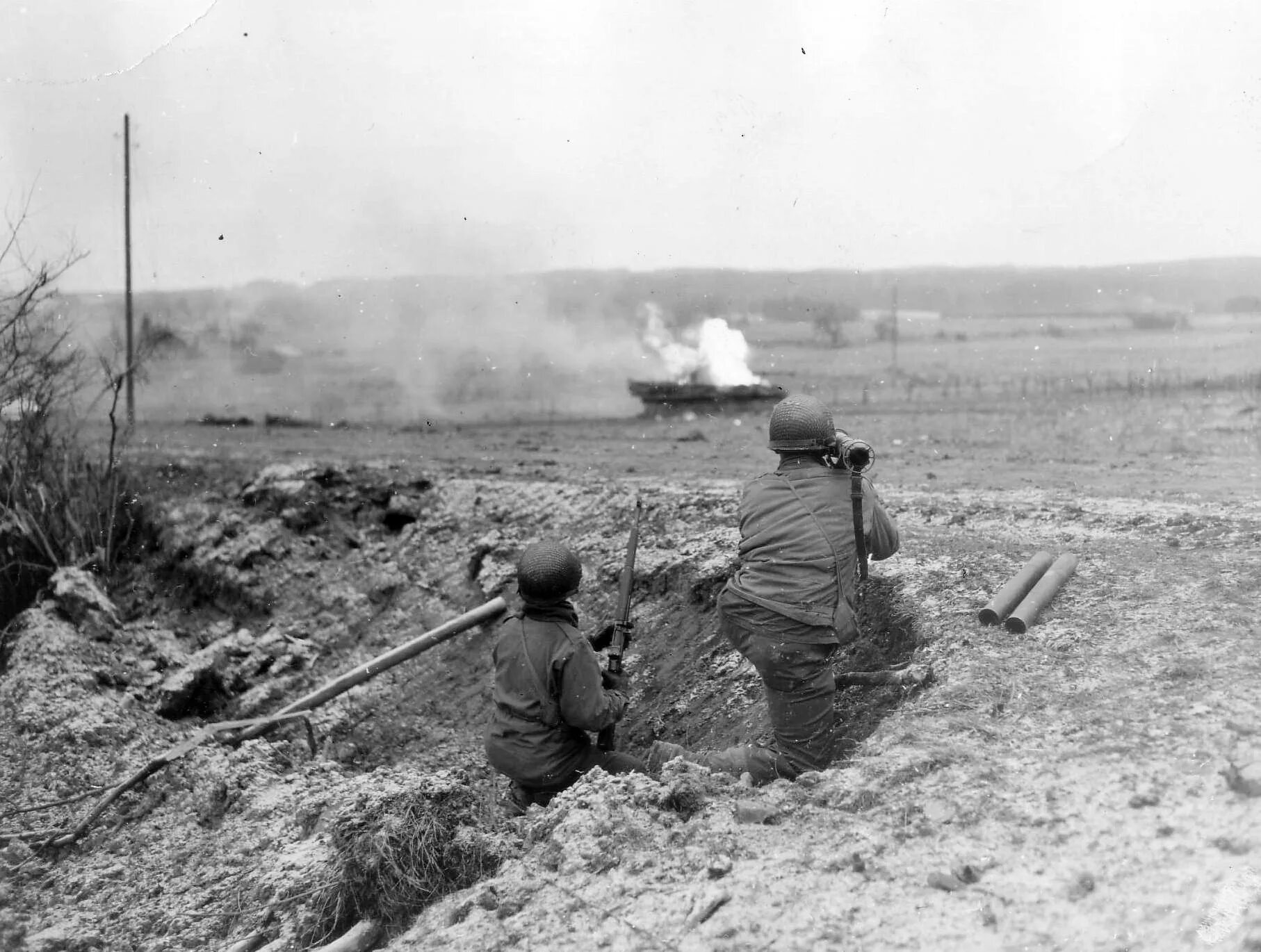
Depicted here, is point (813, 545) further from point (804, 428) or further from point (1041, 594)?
point (1041, 594)

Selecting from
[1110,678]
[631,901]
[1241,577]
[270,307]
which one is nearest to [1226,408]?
[1241,577]

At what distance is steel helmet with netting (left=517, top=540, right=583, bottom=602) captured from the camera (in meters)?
4.30

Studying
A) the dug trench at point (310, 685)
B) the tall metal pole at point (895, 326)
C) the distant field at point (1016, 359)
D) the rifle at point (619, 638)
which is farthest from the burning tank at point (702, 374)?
the rifle at point (619, 638)

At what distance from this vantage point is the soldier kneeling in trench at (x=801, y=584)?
13.6 ft

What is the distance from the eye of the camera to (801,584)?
414 cm

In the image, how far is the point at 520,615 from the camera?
443 cm

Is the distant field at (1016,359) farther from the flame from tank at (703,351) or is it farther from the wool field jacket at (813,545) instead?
the wool field jacket at (813,545)

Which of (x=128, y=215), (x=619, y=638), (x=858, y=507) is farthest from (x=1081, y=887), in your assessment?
(x=128, y=215)

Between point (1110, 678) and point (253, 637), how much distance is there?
6.69m

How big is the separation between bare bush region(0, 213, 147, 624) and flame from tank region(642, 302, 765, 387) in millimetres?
5254

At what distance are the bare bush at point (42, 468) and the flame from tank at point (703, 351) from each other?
5.25m

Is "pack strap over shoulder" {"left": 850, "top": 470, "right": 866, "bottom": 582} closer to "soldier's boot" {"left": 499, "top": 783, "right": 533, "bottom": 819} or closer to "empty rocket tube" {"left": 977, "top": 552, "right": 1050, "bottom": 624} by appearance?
"empty rocket tube" {"left": 977, "top": 552, "right": 1050, "bottom": 624}

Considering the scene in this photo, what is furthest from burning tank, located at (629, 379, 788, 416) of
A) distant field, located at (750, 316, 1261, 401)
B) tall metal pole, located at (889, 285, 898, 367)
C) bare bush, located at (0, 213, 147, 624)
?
bare bush, located at (0, 213, 147, 624)

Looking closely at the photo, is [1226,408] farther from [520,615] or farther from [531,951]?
[531,951]
